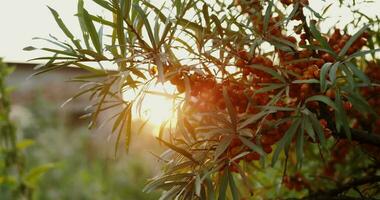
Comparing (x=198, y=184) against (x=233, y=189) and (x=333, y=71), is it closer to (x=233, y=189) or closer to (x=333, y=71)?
(x=233, y=189)

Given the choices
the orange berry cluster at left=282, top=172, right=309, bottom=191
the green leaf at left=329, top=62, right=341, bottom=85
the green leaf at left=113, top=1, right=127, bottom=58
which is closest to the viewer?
the green leaf at left=329, top=62, right=341, bottom=85

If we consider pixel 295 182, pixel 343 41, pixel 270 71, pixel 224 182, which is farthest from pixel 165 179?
pixel 295 182

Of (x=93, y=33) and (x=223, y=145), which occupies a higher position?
(x=93, y=33)

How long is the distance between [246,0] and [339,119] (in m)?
0.25

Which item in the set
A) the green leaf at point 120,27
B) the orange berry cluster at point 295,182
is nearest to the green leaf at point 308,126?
the green leaf at point 120,27

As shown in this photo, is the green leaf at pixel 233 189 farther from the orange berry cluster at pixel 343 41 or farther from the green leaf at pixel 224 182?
the orange berry cluster at pixel 343 41

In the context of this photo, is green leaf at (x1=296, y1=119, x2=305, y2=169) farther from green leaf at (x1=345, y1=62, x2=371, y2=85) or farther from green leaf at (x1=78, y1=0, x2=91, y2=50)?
green leaf at (x1=78, y1=0, x2=91, y2=50)

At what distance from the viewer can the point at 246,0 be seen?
0.82 m

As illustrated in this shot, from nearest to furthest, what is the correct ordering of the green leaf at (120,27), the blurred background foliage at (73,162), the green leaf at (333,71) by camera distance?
the green leaf at (333,71)
the green leaf at (120,27)
the blurred background foliage at (73,162)

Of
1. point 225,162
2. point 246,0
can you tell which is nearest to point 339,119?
point 225,162

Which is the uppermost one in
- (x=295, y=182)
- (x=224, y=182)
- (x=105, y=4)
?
(x=105, y=4)

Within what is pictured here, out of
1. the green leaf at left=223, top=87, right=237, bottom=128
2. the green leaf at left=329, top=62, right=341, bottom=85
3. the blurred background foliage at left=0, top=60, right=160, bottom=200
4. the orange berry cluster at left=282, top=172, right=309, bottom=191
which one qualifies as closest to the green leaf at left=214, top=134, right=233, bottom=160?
the green leaf at left=223, top=87, right=237, bottom=128

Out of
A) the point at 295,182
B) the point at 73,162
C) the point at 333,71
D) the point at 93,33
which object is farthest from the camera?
the point at 73,162

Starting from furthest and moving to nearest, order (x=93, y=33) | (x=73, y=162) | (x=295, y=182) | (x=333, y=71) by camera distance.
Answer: (x=73, y=162) → (x=295, y=182) → (x=93, y=33) → (x=333, y=71)
